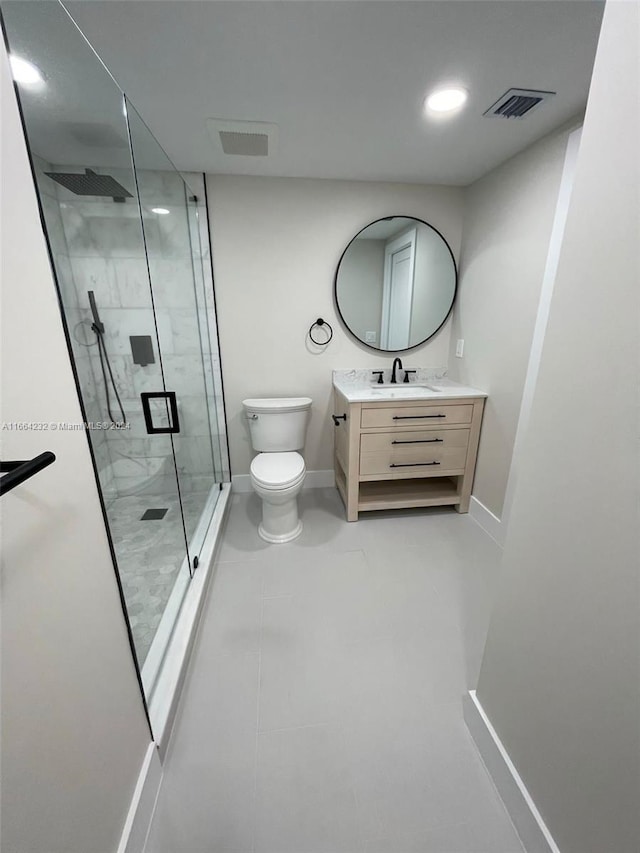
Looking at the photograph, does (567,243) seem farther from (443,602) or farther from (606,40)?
(443,602)

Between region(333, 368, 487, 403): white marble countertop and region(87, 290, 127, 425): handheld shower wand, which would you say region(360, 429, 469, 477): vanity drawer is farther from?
region(87, 290, 127, 425): handheld shower wand

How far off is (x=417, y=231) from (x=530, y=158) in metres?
0.71

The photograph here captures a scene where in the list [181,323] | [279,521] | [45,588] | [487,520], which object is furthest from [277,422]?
[45,588]

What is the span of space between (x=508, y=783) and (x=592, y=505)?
89 centimetres

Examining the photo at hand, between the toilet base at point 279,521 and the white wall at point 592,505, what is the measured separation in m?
1.42

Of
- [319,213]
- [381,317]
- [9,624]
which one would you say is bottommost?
[9,624]

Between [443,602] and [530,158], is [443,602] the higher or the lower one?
A: the lower one

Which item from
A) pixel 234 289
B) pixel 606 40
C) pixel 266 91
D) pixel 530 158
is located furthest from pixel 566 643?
pixel 234 289

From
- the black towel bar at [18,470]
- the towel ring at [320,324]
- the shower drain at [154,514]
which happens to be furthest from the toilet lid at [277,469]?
the black towel bar at [18,470]

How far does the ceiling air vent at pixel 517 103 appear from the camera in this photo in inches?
51.1

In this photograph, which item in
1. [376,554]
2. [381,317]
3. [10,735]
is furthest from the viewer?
[381,317]

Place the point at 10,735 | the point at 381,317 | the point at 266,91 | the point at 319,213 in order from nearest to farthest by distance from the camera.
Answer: the point at 10,735, the point at 266,91, the point at 319,213, the point at 381,317

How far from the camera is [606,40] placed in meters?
0.59

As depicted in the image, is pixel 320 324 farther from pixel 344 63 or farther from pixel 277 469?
pixel 344 63
